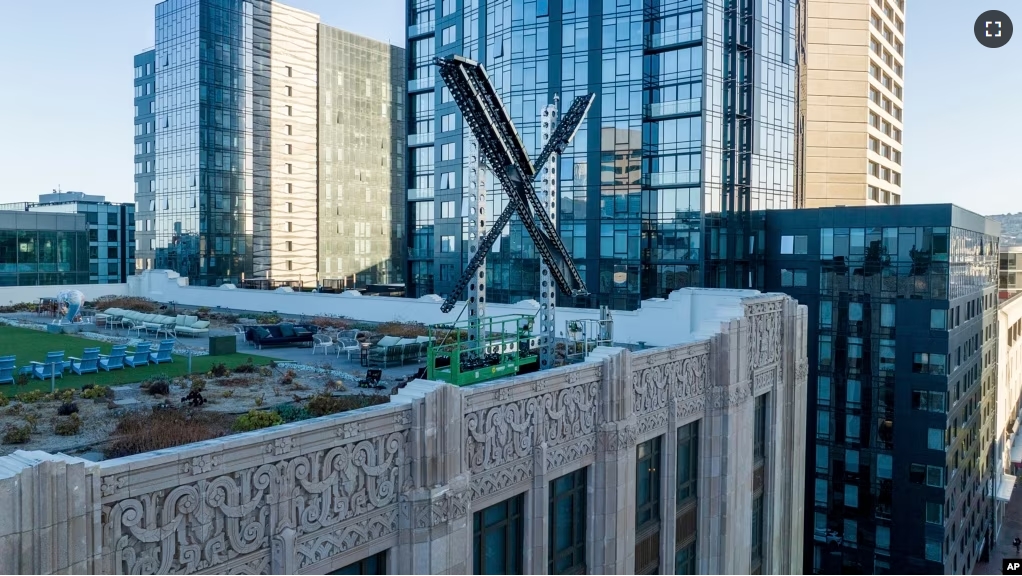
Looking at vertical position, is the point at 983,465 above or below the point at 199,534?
below

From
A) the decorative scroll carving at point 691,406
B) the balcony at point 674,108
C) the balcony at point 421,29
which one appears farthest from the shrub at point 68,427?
the balcony at point 421,29

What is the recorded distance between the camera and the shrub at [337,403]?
16.2 meters

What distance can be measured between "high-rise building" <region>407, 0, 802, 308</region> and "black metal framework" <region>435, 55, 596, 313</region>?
95.9 feet

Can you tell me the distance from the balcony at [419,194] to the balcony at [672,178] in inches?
968

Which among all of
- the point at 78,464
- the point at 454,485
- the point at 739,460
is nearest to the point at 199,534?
the point at 78,464

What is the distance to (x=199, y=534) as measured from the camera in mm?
8891

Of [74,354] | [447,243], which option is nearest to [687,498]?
[74,354]

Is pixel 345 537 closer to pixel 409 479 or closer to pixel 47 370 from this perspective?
pixel 409 479

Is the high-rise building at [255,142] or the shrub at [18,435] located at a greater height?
the high-rise building at [255,142]

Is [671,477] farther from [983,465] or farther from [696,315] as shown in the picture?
[983,465]

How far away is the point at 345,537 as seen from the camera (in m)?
10.6

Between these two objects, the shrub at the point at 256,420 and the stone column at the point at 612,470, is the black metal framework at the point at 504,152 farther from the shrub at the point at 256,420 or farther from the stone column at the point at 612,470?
the shrub at the point at 256,420

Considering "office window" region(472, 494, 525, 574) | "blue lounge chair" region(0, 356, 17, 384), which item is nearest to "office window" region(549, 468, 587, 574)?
"office window" region(472, 494, 525, 574)

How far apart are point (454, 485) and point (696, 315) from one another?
49.6 feet
